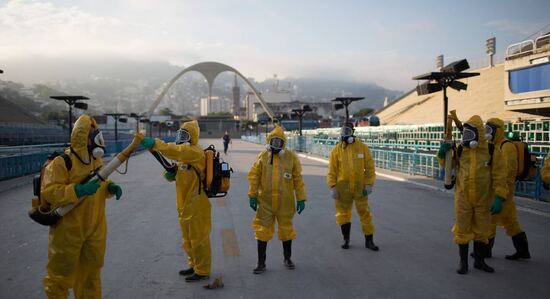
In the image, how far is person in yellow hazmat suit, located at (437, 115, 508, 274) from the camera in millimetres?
4832

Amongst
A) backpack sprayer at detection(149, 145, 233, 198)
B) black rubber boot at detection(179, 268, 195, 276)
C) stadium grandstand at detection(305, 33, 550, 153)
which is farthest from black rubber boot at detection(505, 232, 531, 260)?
stadium grandstand at detection(305, 33, 550, 153)

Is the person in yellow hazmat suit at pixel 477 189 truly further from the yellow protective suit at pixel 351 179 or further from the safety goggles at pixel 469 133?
the yellow protective suit at pixel 351 179

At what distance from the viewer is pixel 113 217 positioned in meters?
8.20

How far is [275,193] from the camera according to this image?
5066 mm

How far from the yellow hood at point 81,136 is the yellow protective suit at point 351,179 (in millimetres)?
3600

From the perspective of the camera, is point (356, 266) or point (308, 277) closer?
point (308, 277)

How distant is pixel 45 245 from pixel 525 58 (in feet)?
102

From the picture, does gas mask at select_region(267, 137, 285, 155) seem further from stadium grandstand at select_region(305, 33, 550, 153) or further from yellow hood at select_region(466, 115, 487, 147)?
stadium grandstand at select_region(305, 33, 550, 153)

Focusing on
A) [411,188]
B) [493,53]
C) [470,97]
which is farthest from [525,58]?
[493,53]

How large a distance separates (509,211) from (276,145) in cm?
328

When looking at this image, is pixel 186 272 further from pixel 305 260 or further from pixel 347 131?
pixel 347 131

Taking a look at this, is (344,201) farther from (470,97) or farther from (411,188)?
(470,97)

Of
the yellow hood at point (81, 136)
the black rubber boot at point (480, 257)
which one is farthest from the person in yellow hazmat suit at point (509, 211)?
the yellow hood at point (81, 136)

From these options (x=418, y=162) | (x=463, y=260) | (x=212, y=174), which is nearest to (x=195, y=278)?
(x=212, y=174)
